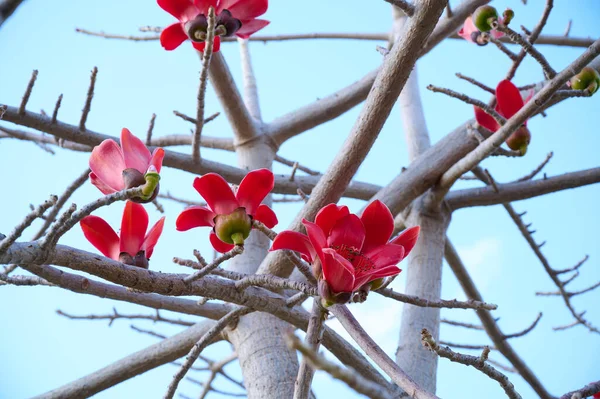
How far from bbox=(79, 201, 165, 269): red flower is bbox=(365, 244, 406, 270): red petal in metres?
0.41

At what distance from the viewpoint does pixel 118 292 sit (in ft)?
3.51

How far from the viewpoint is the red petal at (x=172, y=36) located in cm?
126

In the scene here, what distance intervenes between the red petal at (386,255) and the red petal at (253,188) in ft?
0.67

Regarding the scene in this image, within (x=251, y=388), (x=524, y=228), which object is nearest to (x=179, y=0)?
(x=251, y=388)

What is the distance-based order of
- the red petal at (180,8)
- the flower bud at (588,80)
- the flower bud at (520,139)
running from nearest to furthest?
the red petal at (180,8), the flower bud at (588,80), the flower bud at (520,139)

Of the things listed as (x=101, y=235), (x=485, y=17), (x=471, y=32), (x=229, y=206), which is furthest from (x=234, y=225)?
(x=471, y=32)

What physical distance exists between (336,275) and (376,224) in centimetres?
11

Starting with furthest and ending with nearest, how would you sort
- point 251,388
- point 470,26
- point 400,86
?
1. point 470,26
2. point 251,388
3. point 400,86

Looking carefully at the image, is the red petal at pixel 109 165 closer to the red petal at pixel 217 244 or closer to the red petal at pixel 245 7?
the red petal at pixel 217 244

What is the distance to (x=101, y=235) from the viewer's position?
3.44 ft

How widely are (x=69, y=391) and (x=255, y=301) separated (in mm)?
698

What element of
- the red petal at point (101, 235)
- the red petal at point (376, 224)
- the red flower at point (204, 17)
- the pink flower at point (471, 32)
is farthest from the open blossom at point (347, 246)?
the pink flower at point (471, 32)

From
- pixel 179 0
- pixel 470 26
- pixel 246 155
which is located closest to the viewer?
pixel 179 0

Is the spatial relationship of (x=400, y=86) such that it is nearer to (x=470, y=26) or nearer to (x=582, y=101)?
(x=470, y=26)
